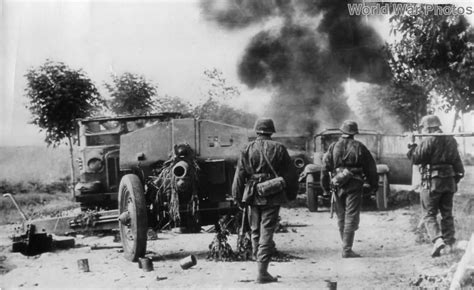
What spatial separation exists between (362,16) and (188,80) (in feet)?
6.31

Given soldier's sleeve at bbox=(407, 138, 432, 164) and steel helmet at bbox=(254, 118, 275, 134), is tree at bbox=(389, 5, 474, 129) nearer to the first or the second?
soldier's sleeve at bbox=(407, 138, 432, 164)

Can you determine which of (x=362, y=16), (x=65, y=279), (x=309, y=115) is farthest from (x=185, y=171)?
(x=309, y=115)

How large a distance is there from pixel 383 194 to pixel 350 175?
2.28 metres

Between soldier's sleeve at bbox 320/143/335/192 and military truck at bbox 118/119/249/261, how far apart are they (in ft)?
2.86

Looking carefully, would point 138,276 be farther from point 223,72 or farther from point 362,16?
point 362,16

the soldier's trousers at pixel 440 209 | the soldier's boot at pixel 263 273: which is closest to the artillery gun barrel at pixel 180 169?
the soldier's boot at pixel 263 273

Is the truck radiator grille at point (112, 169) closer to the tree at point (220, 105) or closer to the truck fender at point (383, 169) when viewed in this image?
the tree at point (220, 105)

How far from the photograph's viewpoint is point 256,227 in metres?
5.54

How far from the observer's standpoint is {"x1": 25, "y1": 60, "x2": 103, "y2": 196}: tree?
618 cm

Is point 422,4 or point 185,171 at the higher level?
point 422,4

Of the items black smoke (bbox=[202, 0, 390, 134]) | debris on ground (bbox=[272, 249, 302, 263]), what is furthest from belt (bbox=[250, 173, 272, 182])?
black smoke (bbox=[202, 0, 390, 134])

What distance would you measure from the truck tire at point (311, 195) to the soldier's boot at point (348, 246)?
2366mm

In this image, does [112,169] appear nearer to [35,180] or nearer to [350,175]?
[35,180]

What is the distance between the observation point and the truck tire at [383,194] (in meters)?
8.08
